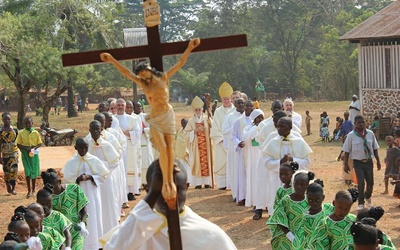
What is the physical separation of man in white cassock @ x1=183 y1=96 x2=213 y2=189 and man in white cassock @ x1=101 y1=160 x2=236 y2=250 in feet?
41.5

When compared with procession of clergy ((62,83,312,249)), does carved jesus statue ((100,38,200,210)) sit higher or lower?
higher

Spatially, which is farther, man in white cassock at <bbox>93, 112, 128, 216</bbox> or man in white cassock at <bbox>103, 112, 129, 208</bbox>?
man in white cassock at <bbox>103, 112, 129, 208</bbox>

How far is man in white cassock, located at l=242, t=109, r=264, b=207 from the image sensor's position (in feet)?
46.0

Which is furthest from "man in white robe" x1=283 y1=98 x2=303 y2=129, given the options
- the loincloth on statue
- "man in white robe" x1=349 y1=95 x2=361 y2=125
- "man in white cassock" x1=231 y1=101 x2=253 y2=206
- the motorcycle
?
the motorcycle

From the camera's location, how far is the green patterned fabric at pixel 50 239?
7.50m

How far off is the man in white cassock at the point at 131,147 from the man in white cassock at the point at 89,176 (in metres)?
5.39

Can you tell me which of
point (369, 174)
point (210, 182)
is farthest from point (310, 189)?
point (210, 182)

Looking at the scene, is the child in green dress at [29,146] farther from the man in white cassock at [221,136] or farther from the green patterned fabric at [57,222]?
the green patterned fabric at [57,222]

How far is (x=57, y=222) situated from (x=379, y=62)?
22.3 meters

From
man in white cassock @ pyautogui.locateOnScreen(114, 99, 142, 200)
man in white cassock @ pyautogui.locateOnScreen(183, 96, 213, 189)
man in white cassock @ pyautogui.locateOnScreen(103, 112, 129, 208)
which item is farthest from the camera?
man in white cassock @ pyautogui.locateOnScreen(183, 96, 213, 189)

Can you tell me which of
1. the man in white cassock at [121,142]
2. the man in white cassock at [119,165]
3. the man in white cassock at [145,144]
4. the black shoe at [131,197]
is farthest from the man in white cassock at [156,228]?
the man in white cassock at [145,144]

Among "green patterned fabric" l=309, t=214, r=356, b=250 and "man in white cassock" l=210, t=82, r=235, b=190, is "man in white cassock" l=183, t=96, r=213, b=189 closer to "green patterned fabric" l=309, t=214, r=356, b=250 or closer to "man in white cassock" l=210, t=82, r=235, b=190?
"man in white cassock" l=210, t=82, r=235, b=190

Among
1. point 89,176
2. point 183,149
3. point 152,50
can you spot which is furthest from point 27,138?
point 152,50

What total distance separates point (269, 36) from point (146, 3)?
2234 inches
